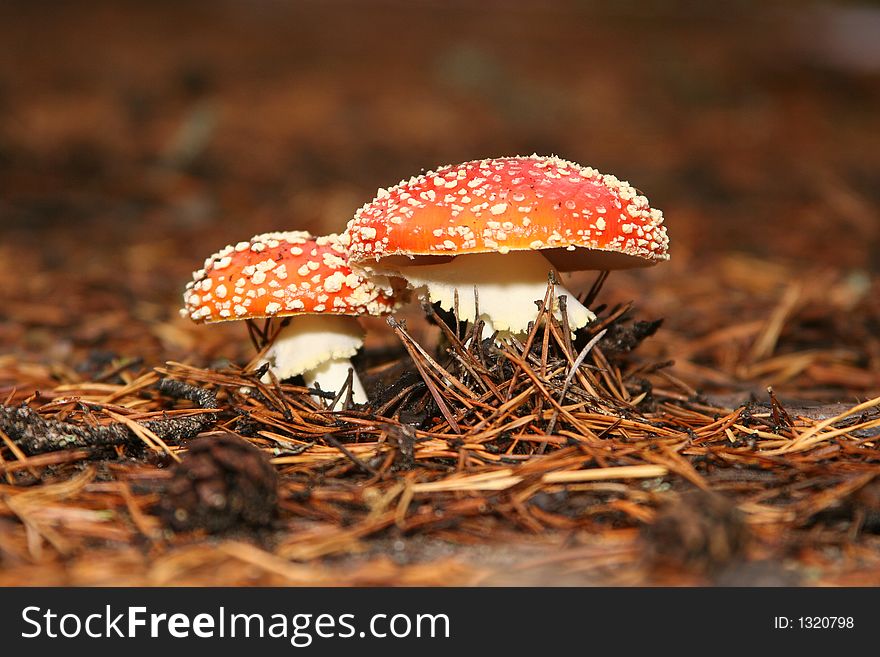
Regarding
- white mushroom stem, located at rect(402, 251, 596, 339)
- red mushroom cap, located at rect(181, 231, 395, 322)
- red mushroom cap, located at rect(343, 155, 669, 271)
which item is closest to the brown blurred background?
red mushroom cap, located at rect(181, 231, 395, 322)

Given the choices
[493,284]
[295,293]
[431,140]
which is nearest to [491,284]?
[493,284]

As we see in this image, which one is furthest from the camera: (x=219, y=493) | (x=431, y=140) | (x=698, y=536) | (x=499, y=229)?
(x=431, y=140)

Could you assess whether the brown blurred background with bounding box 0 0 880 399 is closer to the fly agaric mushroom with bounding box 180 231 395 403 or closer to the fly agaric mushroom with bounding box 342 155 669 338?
the fly agaric mushroom with bounding box 180 231 395 403

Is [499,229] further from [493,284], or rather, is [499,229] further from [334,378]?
[334,378]

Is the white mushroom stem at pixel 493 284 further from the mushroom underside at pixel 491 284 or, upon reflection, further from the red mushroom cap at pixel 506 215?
the red mushroom cap at pixel 506 215
